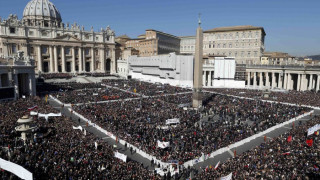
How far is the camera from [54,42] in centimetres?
7762

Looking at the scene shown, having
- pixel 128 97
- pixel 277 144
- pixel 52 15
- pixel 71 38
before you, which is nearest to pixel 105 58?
pixel 71 38

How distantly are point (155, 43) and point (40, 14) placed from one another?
4725 cm

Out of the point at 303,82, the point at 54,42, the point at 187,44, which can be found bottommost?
the point at 303,82

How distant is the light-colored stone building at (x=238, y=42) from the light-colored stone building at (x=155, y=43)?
18638 mm

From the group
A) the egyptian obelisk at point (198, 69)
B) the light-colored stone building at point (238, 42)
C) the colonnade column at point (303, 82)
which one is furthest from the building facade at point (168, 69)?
the egyptian obelisk at point (198, 69)

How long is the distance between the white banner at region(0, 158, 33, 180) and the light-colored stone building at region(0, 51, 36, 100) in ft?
91.7

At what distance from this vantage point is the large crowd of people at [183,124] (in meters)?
19.3

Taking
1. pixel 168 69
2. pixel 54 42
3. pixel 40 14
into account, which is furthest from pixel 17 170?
pixel 40 14

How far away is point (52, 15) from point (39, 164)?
9803cm

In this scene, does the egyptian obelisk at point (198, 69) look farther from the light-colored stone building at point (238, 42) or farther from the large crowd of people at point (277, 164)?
the light-colored stone building at point (238, 42)

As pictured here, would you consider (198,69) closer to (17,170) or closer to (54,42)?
(17,170)

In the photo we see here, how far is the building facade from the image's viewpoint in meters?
64.2

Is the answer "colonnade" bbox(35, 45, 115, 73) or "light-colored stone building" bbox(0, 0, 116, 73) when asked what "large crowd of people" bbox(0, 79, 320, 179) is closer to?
"light-colored stone building" bbox(0, 0, 116, 73)

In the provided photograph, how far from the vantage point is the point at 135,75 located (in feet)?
280
